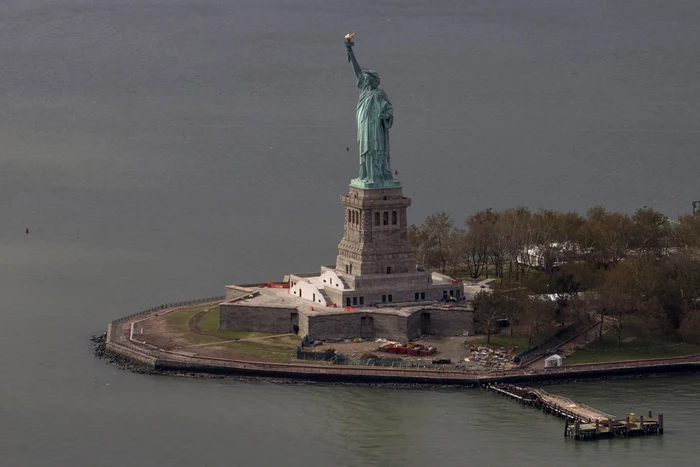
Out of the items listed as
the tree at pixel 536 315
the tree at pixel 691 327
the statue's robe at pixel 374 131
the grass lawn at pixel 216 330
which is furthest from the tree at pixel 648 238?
the grass lawn at pixel 216 330

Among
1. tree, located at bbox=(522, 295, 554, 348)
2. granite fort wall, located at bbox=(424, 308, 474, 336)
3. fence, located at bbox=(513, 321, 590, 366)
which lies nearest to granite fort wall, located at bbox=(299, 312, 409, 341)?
granite fort wall, located at bbox=(424, 308, 474, 336)

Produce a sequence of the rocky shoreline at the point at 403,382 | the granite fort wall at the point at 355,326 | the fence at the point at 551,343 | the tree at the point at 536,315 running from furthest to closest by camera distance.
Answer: the granite fort wall at the point at 355,326, the tree at the point at 536,315, the fence at the point at 551,343, the rocky shoreline at the point at 403,382

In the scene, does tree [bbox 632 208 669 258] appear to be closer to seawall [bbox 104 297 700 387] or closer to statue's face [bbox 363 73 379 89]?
seawall [bbox 104 297 700 387]

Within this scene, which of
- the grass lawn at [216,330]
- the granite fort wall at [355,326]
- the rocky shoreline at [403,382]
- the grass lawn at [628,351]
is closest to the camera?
the rocky shoreline at [403,382]

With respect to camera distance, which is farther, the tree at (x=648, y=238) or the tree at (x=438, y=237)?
the tree at (x=438, y=237)

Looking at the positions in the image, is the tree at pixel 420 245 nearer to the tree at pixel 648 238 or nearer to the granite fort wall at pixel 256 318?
the tree at pixel 648 238

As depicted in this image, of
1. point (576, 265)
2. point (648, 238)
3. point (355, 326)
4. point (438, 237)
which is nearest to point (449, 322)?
point (355, 326)
